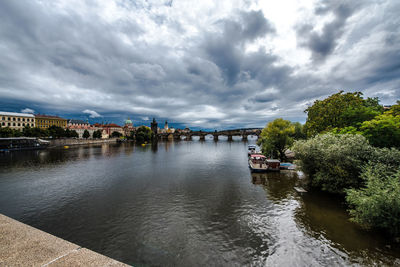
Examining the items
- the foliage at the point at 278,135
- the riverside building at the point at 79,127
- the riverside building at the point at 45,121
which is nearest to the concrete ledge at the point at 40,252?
the foliage at the point at 278,135

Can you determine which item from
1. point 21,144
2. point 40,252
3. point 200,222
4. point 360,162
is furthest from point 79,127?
point 360,162

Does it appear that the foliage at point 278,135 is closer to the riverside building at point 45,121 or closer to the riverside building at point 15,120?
the riverside building at point 15,120

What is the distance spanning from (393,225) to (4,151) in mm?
114052

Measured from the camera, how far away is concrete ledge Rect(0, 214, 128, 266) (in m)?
5.88

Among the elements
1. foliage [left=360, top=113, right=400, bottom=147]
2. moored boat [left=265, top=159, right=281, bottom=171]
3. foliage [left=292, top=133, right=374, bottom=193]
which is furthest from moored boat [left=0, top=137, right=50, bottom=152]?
foliage [left=360, top=113, right=400, bottom=147]

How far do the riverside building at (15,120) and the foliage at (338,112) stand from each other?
165744 millimetres

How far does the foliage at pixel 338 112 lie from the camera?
29.0 m

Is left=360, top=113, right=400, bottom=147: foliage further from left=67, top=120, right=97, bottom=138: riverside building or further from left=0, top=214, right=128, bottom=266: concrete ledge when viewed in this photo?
left=67, top=120, right=97, bottom=138: riverside building

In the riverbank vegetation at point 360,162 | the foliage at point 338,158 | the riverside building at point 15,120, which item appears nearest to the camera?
the riverbank vegetation at point 360,162

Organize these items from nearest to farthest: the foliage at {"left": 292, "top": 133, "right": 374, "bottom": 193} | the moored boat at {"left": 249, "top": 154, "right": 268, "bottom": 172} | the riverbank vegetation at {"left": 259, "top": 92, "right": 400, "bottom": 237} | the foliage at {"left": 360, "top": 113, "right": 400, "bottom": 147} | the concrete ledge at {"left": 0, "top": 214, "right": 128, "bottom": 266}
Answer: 1. the concrete ledge at {"left": 0, "top": 214, "right": 128, "bottom": 266}
2. the riverbank vegetation at {"left": 259, "top": 92, "right": 400, "bottom": 237}
3. the foliage at {"left": 292, "top": 133, "right": 374, "bottom": 193}
4. the foliage at {"left": 360, "top": 113, "right": 400, "bottom": 147}
5. the moored boat at {"left": 249, "top": 154, "right": 268, "bottom": 172}

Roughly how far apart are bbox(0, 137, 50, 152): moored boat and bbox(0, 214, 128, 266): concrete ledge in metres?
105

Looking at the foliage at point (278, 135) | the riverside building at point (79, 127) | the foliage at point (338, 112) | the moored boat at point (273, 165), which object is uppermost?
the riverside building at point (79, 127)

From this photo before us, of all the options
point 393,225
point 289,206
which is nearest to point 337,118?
point 289,206

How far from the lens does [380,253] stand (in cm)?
1086
